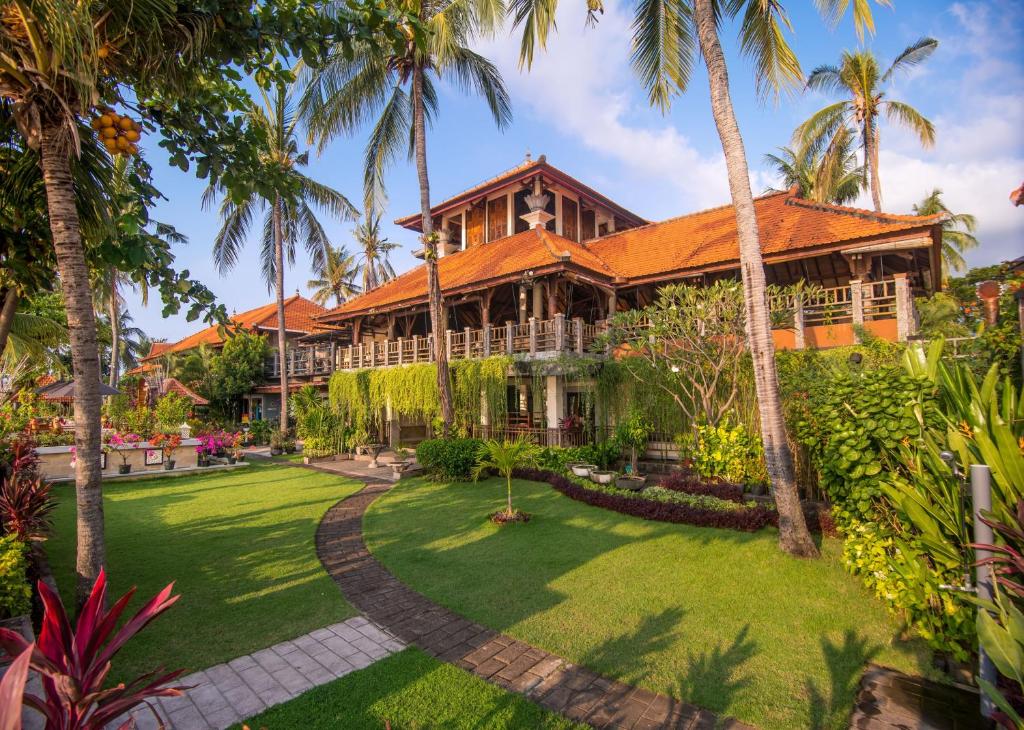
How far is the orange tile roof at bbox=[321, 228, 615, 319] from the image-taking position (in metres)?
14.0

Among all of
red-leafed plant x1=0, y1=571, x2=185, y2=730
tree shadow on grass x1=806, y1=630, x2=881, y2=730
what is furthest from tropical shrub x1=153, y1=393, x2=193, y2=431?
tree shadow on grass x1=806, y1=630, x2=881, y2=730

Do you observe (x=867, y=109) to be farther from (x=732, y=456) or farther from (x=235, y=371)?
(x=235, y=371)

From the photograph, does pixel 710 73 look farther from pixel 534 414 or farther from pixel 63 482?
pixel 63 482

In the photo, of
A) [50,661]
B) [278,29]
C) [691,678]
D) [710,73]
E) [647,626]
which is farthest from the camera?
[710,73]

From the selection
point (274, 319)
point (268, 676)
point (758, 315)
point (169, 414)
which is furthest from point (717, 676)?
point (274, 319)

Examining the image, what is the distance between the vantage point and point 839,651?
4.16 metres

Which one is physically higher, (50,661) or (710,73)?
(710,73)

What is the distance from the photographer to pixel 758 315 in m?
6.49

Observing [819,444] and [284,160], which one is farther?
[284,160]

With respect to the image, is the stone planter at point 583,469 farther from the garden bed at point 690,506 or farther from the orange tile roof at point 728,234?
the orange tile roof at point 728,234

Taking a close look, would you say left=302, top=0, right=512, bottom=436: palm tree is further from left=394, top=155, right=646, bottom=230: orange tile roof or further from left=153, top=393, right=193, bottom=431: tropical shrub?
left=153, top=393, right=193, bottom=431: tropical shrub

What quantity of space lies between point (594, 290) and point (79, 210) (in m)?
13.0

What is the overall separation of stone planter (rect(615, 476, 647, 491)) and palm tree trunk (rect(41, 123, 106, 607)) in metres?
8.57

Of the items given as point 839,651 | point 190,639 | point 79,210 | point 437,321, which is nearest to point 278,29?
point 79,210
